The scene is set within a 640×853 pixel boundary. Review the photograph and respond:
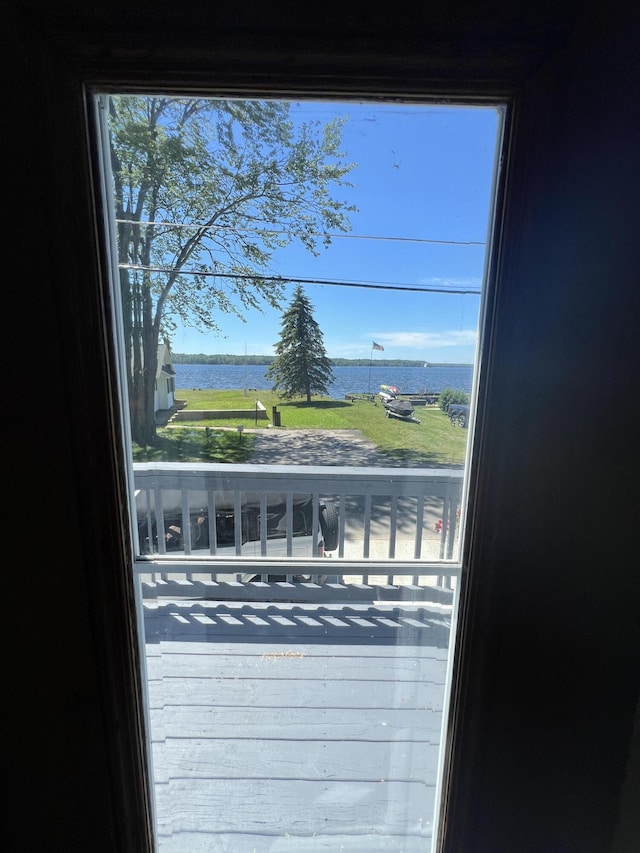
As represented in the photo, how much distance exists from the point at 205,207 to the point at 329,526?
2.12ft

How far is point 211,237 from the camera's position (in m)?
0.70

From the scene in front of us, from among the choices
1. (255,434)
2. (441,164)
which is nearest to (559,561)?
(255,434)

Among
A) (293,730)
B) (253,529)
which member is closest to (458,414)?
(253,529)

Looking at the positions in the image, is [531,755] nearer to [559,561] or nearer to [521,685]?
[521,685]

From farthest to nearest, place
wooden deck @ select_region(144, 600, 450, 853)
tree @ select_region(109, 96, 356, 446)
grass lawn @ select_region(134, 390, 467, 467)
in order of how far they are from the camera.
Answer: wooden deck @ select_region(144, 600, 450, 853) < grass lawn @ select_region(134, 390, 467, 467) < tree @ select_region(109, 96, 356, 446)

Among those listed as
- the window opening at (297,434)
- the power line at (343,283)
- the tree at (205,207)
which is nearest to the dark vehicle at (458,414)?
the window opening at (297,434)

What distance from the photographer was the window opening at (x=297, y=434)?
0.67 metres

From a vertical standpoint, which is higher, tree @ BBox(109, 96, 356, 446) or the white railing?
tree @ BBox(109, 96, 356, 446)

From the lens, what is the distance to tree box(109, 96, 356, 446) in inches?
25.4

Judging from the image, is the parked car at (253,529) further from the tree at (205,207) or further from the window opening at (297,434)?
the tree at (205,207)

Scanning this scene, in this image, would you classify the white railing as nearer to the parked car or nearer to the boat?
the parked car

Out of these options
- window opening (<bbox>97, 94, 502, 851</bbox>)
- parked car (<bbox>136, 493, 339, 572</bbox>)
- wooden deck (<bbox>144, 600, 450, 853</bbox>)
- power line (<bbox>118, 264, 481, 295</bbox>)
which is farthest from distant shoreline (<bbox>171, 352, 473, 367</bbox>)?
wooden deck (<bbox>144, 600, 450, 853</bbox>)

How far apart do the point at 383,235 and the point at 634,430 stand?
511 mm

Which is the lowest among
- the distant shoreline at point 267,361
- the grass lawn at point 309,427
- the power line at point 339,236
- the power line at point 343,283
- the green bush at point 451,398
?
the grass lawn at point 309,427
